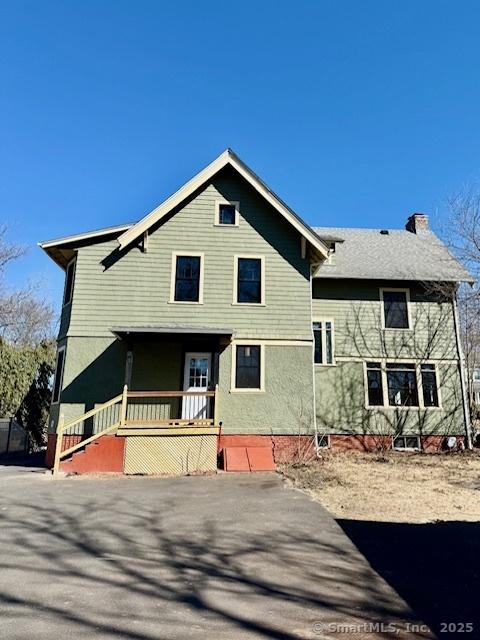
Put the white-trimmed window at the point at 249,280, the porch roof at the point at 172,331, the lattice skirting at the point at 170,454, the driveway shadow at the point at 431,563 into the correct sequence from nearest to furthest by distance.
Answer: the driveway shadow at the point at 431,563, the lattice skirting at the point at 170,454, the porch roof at the point at 172,331, the white-trimmed window at the point at 249,280

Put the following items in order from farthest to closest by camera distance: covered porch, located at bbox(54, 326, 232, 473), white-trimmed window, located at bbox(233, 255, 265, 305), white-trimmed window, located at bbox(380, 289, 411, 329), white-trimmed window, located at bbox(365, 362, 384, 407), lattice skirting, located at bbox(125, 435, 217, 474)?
white-trimmed window, located at bbox(380, 289, 411, 329)
white-trimmed window, located at bbox(365, 362, 384, 407)
white-trimmed window, located at bbox(233, 255, 265, 305)
covered porch, located at bbox(54, 326, 232, 473)
lattice skirting, located at bbox(125, 435, 217, 474)

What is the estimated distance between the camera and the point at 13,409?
1794 cm

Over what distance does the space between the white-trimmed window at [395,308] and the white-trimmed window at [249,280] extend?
467 cm

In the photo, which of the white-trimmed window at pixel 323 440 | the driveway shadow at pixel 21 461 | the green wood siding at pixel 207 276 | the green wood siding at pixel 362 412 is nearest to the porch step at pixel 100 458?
the driveway shadow at pixel 21 461

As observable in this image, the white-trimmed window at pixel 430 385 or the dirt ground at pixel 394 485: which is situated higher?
the white-trimmed window at pixel 430 385

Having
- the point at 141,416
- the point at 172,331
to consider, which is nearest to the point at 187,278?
the point at 172,331

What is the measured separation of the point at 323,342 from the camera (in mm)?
14805

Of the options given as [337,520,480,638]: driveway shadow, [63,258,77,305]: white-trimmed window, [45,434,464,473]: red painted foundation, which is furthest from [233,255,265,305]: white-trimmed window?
[337,520,480,638]: driveway shadow

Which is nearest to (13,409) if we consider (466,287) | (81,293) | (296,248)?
(81,293)

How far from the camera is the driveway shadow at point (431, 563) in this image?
3.78 m

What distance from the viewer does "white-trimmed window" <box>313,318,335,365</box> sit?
1466 cm

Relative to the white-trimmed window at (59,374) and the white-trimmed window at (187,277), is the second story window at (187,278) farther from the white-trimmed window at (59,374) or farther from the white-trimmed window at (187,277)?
the white-trimmed window at (59,374)

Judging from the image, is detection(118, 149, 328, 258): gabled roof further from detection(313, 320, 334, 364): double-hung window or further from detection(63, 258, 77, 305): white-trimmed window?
detection(313, 320, 334, 364): double-hung window

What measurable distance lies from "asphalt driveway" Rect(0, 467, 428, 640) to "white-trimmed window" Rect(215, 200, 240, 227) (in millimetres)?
8702
